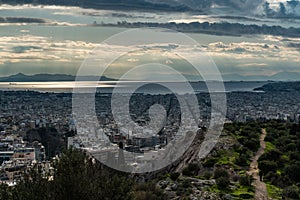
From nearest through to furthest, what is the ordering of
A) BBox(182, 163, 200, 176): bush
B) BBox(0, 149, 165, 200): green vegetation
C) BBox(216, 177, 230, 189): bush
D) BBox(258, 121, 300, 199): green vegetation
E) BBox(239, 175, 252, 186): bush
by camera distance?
1. BBox(0, 149, 165, 200): green vegetation
2. BBox(258, 121, 300, 199): green vegetation
3. BBox(216, 177, 230, 189): bush
4. BBox(239, 175, 252, 186): bush
5. BBox(182, 163, 200, 176): bush

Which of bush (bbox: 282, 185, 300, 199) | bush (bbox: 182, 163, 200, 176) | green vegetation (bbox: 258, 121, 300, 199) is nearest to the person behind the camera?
bush (bbox: 282, 185, 300, 199)

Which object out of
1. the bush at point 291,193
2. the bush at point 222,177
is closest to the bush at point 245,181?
the bush at point 222,177

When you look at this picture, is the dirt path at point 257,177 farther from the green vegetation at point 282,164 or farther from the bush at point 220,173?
the bush at point 220,173

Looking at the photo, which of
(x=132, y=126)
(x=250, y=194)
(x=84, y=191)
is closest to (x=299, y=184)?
(x=250, y=194)

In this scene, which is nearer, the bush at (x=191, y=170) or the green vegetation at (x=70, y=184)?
the green vegetation at (x=70, y=184)

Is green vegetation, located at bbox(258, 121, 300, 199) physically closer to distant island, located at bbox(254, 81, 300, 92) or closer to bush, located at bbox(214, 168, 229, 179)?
bush, located at bbox(214, 168, 229, 179)

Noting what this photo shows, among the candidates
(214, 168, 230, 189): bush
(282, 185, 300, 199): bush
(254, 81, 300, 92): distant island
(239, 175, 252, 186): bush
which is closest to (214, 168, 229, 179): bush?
(214, 168, 230, 189): bush

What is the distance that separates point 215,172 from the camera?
670 inches

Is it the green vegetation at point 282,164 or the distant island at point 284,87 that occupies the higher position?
the green vegetation at point 282,164

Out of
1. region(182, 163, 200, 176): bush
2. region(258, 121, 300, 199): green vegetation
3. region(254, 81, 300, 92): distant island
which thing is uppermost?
region(258, 121, 300, 199): green vegetation

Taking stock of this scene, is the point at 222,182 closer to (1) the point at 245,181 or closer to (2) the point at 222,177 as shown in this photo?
(2) the point at 222,177

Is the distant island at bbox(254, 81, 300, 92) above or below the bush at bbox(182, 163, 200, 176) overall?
below

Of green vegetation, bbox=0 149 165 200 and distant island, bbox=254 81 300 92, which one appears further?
distant island, bbox=254 81 300 92

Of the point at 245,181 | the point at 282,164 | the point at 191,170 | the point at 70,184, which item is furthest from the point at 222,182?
the point at 70,184
